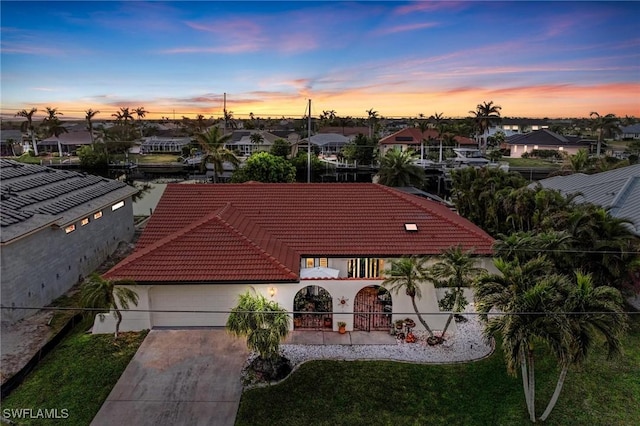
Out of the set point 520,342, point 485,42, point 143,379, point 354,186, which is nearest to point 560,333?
point 520,342

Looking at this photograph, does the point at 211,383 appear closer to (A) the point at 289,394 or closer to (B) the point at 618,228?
(A) the point at 289,394

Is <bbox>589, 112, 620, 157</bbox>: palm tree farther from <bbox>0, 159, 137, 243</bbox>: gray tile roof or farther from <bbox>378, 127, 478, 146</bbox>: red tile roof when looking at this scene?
<bbox>0, 159, 137, 243</bbox>: gray tile roof

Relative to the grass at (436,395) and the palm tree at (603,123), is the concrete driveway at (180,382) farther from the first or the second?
the palm tree at (603,123)

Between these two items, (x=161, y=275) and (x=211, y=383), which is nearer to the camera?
(x=211, y=383)

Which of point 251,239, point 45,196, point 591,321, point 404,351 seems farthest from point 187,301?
point 591,321

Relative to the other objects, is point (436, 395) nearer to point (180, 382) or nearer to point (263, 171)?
point (180, 382)

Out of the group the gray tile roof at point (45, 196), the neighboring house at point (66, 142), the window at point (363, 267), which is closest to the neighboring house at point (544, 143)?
the window at point (363, 267)
